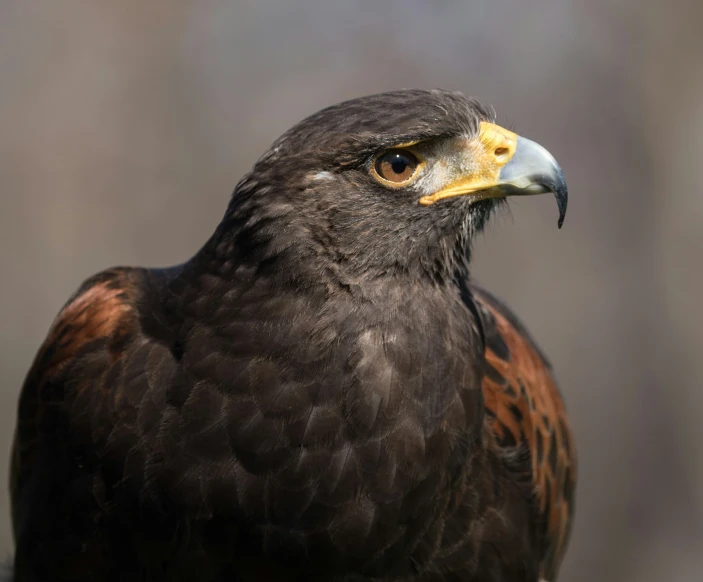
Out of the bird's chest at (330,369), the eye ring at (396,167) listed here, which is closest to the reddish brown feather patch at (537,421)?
the bird's chest at (330,369)

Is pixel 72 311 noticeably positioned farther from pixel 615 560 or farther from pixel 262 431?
pixel 615 560

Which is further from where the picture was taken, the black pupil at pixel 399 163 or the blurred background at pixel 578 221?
the blurred background at pixel 578 221

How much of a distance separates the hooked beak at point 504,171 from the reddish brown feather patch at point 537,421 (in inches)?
29.3

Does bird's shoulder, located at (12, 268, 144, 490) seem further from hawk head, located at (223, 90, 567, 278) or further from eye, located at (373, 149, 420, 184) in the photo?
eye, located at (373, 149, 420, 184)

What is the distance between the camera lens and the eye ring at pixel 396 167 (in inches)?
102

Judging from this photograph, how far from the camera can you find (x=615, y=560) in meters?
6.92

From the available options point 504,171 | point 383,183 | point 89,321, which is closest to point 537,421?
point 504,171

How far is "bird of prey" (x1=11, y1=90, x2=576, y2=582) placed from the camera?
8.36 ft

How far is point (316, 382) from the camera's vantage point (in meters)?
2.55

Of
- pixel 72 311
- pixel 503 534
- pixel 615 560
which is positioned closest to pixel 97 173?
pixel 72 311

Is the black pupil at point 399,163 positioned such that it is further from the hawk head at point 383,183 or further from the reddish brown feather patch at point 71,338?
the reddish brown feather patch at point 71,338

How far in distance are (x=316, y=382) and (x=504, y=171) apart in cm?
79

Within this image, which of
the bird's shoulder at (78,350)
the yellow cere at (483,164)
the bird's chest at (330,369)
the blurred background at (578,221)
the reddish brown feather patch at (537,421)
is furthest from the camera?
the blurred background at (578,221)

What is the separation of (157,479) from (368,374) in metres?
0.64
